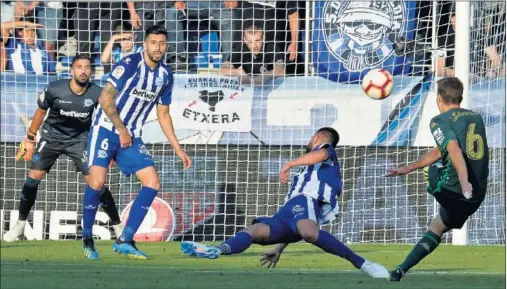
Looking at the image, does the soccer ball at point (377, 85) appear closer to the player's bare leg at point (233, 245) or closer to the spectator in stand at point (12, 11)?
the player's bare leg at point (233, 245)

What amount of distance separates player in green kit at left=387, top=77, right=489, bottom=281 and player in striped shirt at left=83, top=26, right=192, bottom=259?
247 centimetres

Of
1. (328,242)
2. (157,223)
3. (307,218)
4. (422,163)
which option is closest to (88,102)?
(157,223)

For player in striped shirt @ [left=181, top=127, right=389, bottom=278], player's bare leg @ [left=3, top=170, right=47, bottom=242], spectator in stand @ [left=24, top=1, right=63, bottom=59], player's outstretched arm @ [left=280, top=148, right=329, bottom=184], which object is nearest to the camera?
player in striped shirt @ [left=181, top=127, right=389, bottom=278]

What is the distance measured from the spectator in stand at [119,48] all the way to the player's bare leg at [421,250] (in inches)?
255

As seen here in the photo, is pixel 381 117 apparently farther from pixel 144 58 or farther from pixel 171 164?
pixel 144 58

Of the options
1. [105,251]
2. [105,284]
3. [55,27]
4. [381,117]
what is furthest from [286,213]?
[55,27]

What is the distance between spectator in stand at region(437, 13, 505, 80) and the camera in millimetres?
13883

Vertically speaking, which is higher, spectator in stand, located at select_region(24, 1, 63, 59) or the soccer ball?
spectator in stand, located at select_region(24, 1, 63, 59)

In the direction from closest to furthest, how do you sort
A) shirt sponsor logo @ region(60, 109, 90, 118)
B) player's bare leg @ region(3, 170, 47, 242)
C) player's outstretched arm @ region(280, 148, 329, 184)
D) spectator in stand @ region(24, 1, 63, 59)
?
player's outstretched arm @ region(280, 148, 329, 184)
shirt sponsor logo @ region(60, 109, 90, 118)
player's bare leg @ region(3, 170, 47, 242)
spectator in stand @ region(24, 1, 63, 59)

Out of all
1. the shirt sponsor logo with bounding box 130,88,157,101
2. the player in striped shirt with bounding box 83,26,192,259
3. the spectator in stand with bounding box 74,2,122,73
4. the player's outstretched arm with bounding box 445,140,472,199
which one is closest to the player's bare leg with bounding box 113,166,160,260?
the player in striped shirt with bounding box 83,26,192,259

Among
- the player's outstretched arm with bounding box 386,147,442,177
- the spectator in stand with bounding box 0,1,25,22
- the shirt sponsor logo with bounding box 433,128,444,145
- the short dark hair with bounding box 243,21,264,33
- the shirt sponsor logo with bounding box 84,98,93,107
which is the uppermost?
the spectator in stand with bounding box 0,1,25,22

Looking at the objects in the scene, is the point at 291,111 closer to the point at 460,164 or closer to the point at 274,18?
the point at 274,18

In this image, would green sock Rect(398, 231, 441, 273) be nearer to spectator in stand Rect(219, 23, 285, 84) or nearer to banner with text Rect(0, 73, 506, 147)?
banner with text Rect(0, 73, 506, 147)

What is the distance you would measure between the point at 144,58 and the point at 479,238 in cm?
515
